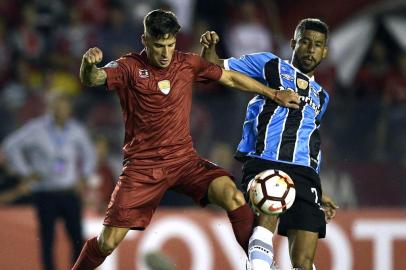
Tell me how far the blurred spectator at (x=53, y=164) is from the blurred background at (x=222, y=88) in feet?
0.79

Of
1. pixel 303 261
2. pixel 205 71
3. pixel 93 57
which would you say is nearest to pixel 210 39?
pixel 205 71

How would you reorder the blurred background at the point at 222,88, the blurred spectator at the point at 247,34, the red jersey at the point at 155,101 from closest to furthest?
1. the red jersey at the point at 155,101
2. the blurred background at the point at 222,88
3. the blurred spectator at the point at 247,34

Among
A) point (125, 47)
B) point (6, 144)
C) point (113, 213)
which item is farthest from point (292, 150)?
point (125, 47)

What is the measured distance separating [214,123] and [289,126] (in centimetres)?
375

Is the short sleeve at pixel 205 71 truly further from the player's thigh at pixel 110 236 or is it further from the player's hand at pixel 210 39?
the player's thigh at pixel 110 236

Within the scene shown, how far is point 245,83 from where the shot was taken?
782cm

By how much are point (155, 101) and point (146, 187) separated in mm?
606

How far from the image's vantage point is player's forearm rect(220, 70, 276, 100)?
25.6ft

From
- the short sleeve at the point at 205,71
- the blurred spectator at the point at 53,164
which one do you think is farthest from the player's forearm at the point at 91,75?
the blurred spectator at the point at 53,164

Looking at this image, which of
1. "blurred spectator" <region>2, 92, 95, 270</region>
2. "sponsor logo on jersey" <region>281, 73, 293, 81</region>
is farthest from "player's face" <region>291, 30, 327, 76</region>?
"blurred spectator" <region>2, 92, 95, 270</region>

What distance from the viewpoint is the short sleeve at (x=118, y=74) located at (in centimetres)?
756

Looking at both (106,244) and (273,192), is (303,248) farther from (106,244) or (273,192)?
(106,244)

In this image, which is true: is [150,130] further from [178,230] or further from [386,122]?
[386,122]

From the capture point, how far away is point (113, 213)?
7.79 meters
